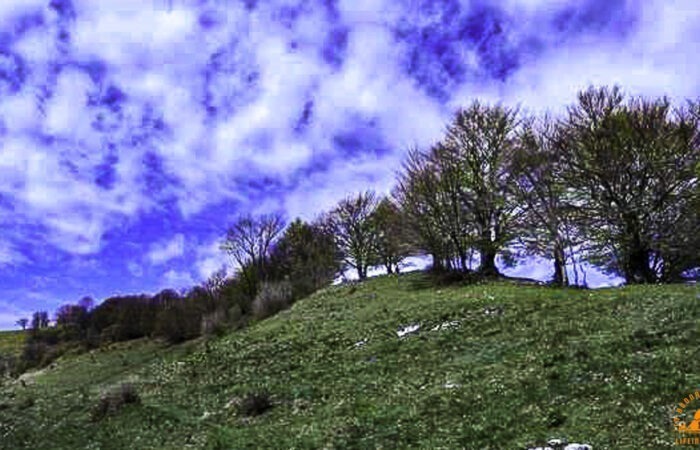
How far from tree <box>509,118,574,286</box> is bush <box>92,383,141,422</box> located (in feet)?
101

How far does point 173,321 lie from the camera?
73500 millimetres

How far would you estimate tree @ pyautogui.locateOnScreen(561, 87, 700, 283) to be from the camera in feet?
139

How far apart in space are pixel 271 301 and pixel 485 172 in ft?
82.0

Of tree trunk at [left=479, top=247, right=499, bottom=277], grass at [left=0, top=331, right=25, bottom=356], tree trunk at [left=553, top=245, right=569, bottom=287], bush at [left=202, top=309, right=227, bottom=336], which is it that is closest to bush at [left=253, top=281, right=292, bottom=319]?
bush at [left=202, top=309, right=227, bottom=336]

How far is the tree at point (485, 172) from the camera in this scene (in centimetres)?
5322

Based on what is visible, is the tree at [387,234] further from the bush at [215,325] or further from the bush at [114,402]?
the bush at [114,402]

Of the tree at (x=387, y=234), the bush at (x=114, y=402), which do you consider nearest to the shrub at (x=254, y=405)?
the bush at (x=114, y=402)

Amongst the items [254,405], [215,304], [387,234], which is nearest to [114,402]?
[254,405]

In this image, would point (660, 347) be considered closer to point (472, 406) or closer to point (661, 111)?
point (472, 406)

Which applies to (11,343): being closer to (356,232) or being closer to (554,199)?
(356,232)

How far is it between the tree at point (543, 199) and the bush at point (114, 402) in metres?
30.9

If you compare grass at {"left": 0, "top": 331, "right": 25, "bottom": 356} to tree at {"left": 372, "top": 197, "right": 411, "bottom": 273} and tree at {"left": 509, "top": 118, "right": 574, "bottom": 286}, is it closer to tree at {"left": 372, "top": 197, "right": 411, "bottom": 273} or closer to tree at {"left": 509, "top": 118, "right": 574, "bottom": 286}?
tree at {"left": 372, "top": 197, "right": 411, "bottom": 273}

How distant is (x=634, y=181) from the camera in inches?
1709

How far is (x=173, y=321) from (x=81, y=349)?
2112 cm
